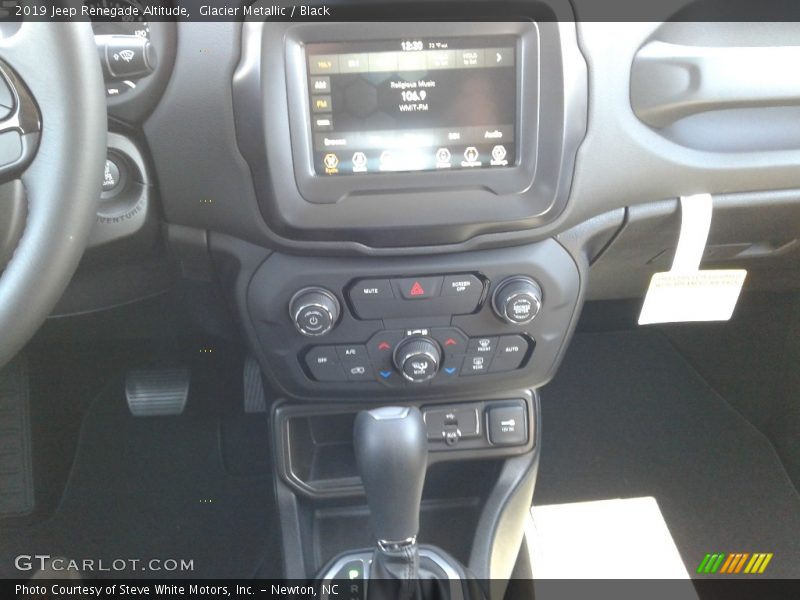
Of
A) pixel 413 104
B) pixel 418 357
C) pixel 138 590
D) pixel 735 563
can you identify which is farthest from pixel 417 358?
pixel 735 563

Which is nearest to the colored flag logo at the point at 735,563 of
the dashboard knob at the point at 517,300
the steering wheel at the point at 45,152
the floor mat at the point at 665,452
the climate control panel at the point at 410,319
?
the floor mat at the point at 665,452

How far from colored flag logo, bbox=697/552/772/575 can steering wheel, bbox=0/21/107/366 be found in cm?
118

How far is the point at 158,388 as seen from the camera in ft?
4.79

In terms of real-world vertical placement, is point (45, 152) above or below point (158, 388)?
above

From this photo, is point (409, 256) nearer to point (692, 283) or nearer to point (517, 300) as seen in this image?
point (517, 300)

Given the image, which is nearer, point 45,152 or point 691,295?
point 45,152

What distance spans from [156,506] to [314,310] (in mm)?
716

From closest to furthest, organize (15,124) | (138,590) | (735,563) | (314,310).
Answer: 1. (15,124)
2. (314,310)
3. (138,590)
4. (735,563)

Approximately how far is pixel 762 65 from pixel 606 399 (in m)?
0.93

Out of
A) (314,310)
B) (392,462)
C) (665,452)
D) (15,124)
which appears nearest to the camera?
(15,124)

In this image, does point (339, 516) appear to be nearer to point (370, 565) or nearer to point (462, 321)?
point (370, 565)

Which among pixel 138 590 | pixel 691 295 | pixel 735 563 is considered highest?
pixel 691 295

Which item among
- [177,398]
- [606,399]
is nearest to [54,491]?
[177,398]

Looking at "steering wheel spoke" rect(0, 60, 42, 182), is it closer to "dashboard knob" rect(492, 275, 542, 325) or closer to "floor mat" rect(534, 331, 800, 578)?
"dashboard knob" rect(492, 275, 542, 325)
